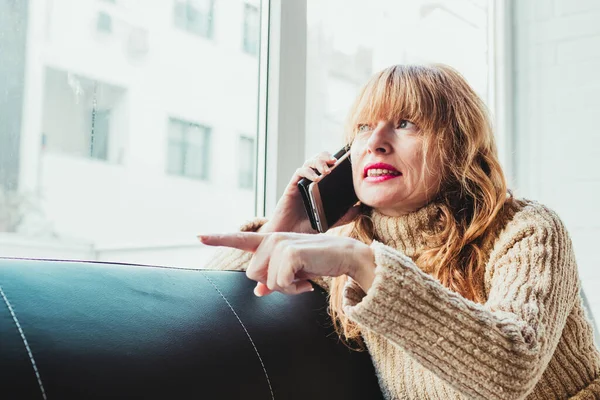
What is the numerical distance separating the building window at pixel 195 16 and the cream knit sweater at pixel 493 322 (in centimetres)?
63

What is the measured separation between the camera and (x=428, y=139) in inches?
42.8

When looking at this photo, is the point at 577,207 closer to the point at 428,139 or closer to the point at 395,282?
the point at 428,139

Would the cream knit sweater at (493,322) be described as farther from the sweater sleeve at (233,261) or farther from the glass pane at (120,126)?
the glass pane at (120,126)

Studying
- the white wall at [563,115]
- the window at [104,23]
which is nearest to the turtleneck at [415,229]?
the window at [104,23]

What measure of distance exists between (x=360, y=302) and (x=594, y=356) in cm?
48

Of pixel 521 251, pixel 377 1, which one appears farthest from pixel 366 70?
pixel 521 251

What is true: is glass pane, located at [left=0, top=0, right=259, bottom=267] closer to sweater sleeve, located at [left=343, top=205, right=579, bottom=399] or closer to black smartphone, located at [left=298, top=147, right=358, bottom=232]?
black smartphone, located at [left=298, top=147, right=358, bottom=232]

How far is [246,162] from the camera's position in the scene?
1.54 m

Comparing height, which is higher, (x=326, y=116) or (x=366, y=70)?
(x=366, y=70)

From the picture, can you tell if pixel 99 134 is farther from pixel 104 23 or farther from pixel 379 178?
pixel 379 178

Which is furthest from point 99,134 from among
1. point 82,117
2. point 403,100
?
point 403,100

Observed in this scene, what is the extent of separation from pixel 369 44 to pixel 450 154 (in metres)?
0.95

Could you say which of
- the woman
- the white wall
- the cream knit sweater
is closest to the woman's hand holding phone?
the woman

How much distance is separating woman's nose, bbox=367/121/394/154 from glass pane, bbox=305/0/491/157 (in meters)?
0.24
